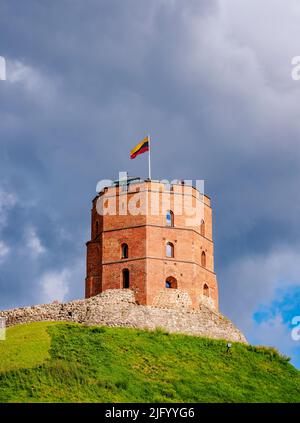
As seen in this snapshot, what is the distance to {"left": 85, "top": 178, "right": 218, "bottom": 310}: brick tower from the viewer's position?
Answer: 147ft

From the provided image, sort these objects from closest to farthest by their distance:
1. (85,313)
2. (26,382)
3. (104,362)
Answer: (26,382) → (104,362) → (85,313)

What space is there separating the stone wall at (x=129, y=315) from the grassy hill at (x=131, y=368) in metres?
1.19

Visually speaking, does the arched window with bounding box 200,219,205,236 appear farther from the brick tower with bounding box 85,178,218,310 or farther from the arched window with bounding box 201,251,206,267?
the arched window with bounding box 201,251,206,267

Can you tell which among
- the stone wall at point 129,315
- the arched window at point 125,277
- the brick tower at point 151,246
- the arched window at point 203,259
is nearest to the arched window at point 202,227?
the brick tower at point 151,246

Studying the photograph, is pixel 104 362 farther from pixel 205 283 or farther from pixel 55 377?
pixel 205 283

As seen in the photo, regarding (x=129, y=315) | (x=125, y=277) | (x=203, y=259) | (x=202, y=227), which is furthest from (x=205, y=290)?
(x=129, y=315)

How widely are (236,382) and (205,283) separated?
9.83 metres

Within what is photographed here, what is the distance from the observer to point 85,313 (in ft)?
141

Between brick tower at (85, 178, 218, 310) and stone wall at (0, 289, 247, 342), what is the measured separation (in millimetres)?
631

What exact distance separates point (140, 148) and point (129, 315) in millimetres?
10127

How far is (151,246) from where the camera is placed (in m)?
45.0

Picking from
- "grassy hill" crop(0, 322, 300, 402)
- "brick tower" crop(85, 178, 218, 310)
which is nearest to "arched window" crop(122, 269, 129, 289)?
"brick tower" crop(85, 178, 218, 310)

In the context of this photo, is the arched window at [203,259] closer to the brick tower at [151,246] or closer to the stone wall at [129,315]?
the brick tower at [151,246]
